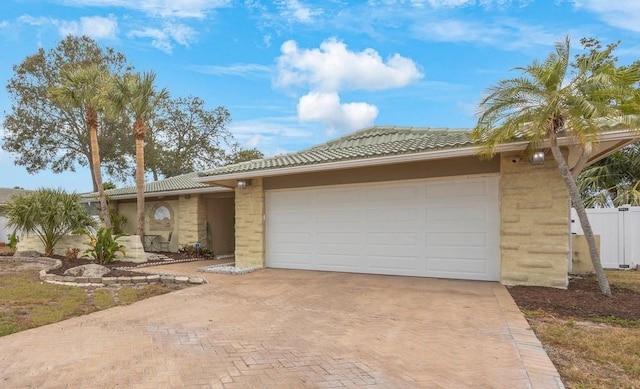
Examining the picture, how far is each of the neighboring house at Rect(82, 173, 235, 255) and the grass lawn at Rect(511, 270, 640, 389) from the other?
1189cm

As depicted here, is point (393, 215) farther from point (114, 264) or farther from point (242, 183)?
point (114, 264)

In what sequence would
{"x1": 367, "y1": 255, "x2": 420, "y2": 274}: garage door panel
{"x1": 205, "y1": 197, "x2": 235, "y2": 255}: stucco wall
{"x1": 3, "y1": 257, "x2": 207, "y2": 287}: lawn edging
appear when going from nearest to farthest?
{"x1": 3, "y1": 257, "x2": 207, "y2": 287}: lawn edging < {"x1": 367, "y1": 255, "x2": 420, "y2": 274}: garage door panel < {"x1": 205, "y1": 197, "x2": 235, "y2": 255}: stucco wall

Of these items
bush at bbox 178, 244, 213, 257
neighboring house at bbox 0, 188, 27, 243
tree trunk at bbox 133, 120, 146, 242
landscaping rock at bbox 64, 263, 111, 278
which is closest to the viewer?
landscaping rock at bbox 64, 263, 111, 278

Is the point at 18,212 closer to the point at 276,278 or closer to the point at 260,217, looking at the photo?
A: the point at 260,217

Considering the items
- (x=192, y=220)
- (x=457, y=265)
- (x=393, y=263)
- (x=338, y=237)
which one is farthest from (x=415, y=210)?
(x=192, y=220)

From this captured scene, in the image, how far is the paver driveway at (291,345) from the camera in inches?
153

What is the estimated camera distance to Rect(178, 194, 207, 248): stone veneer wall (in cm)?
1641

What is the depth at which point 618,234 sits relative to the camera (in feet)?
39.0

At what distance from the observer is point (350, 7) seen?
454 inches

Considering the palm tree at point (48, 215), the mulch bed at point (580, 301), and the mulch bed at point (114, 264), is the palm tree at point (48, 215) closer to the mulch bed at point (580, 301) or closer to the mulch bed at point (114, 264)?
the mulch bed at point (114, 264)

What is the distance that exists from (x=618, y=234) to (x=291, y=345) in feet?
37.6

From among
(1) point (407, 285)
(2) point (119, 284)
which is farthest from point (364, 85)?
(2) point (119, 284)

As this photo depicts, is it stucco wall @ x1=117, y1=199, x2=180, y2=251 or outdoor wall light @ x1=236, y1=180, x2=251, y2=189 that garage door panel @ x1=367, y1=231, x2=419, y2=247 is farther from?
stucco wall @ x1=117, y1=199, x2=180, y2=251

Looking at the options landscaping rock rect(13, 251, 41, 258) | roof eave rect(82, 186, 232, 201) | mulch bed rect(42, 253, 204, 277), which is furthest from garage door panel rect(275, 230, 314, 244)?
landscaping rock rect(13, 251, 41, 258)
